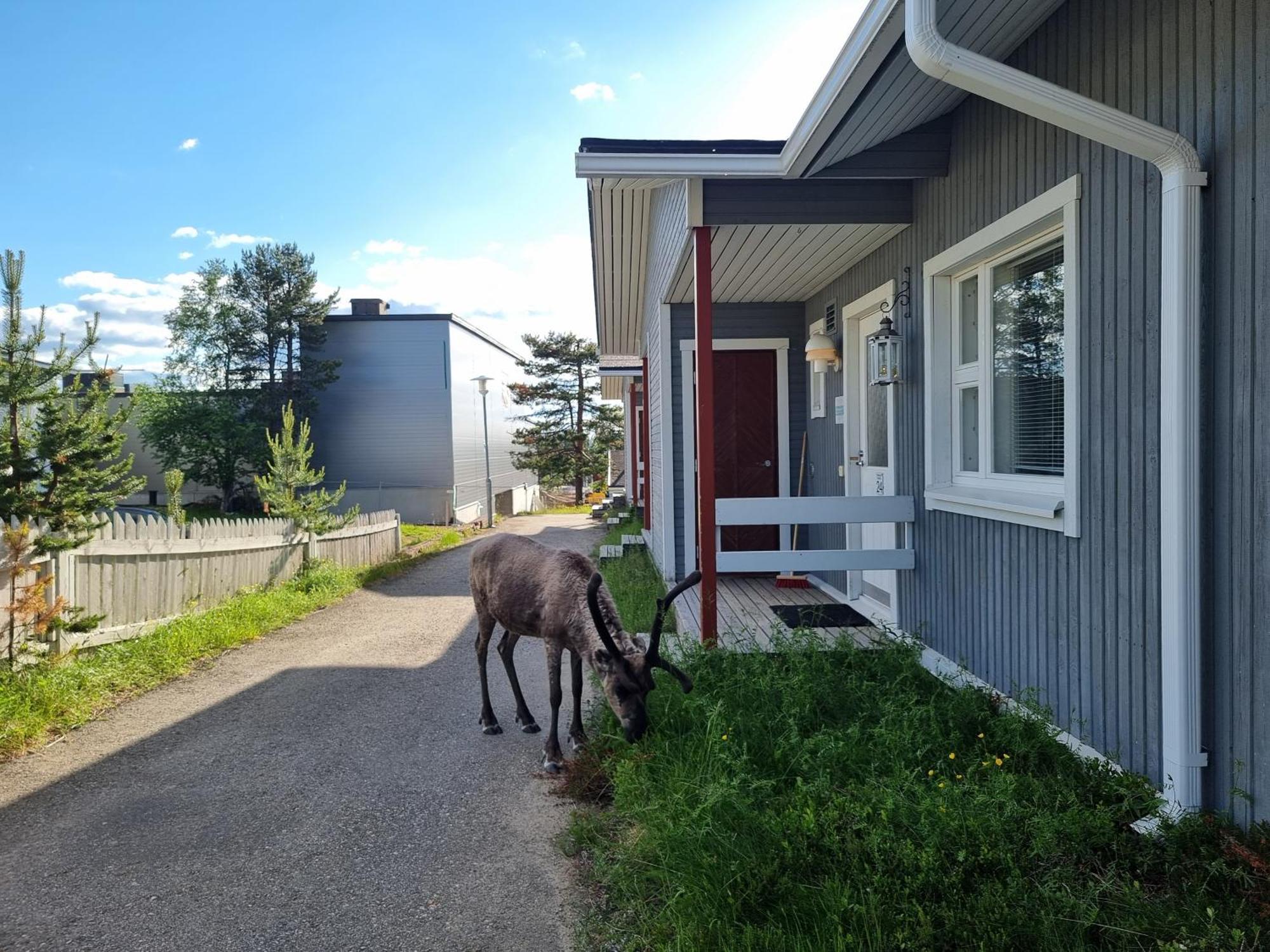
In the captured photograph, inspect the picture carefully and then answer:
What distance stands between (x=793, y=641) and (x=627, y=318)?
30.7 feet

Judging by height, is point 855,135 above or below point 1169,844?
above

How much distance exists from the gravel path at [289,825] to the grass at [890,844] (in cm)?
42

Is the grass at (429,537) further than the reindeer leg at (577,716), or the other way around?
the grass at (429,537)

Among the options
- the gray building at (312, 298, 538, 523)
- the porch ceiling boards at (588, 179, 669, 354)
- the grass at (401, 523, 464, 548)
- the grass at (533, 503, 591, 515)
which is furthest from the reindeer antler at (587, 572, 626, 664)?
the grass at (533, 503, 591, 515)

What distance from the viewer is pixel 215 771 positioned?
4062 mm

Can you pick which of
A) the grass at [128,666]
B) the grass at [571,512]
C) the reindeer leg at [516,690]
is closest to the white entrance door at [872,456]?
the reindeer leg at [516,690]

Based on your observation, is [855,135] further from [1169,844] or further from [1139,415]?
[1169,844]

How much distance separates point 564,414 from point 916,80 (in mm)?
28217

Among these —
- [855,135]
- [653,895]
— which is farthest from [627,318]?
[653,895]

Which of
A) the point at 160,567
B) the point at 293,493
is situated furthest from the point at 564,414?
the point at 160,567

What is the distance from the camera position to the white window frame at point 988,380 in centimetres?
338

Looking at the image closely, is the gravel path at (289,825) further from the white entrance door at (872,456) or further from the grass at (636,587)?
the white entrance door at (872,456)

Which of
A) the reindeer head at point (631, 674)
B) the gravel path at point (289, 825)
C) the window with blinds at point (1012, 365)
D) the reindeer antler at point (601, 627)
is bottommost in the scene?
the gravel path at point (289, 825)

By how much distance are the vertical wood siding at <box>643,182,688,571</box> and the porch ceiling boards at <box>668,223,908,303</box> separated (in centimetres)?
20
